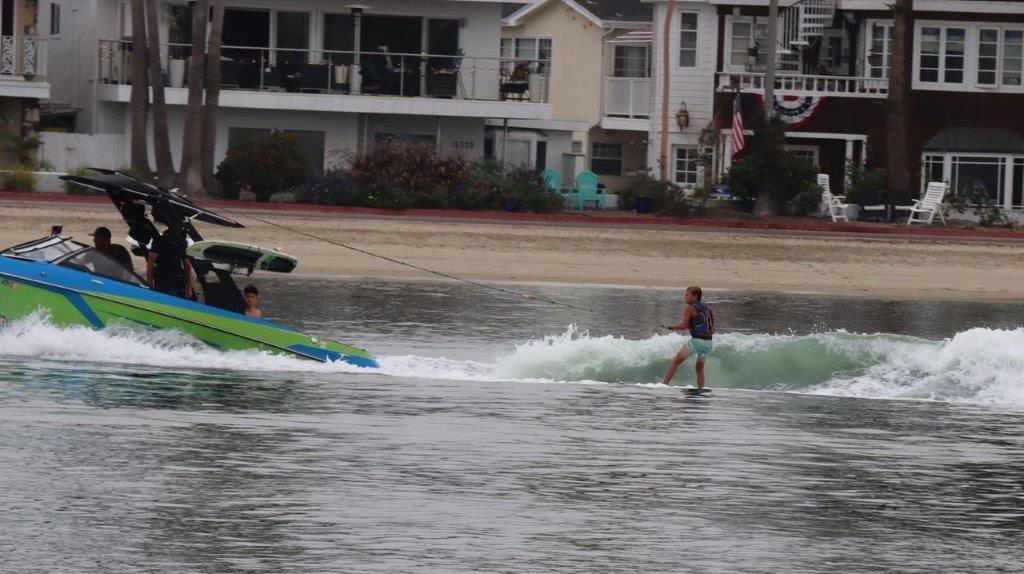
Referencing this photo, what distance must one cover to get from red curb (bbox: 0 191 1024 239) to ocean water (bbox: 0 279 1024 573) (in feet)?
47.3

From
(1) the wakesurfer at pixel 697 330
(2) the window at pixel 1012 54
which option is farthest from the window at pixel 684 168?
(1) the wakesurfer at pixel 697 330

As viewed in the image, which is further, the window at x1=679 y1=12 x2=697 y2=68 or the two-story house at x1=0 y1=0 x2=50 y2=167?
the window at x1=679 y1=12 x2=697 y2=68

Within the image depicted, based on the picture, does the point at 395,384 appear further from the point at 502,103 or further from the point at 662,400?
the point at 502,103

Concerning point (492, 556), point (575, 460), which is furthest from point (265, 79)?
point (492, 556)

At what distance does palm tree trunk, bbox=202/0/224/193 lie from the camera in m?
44.1

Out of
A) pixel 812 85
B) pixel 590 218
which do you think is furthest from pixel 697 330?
pixel 812 85

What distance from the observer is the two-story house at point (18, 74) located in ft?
148

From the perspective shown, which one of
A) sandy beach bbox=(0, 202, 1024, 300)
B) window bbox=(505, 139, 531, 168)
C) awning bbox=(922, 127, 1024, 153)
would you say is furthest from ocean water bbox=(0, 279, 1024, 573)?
window bbox=(505, 139, 531, 168)

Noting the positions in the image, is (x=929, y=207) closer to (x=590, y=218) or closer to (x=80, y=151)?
(x=590, y=218)

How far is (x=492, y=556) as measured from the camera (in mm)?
13836

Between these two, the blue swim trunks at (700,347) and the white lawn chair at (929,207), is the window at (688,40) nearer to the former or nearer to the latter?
the white lawn chair at (929,207)

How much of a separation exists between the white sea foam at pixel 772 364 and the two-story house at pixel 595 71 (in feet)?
116

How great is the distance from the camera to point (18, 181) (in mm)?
42312

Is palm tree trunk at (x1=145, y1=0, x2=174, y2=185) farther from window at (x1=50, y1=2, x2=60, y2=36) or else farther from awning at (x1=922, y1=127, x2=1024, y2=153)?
awning at (x1=922, y1=127, x2=1024, y2=153)
